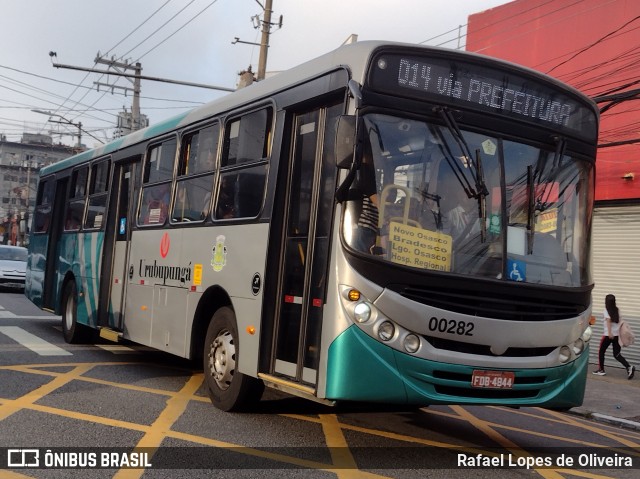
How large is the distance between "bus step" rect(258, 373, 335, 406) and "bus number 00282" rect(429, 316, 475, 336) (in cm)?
94

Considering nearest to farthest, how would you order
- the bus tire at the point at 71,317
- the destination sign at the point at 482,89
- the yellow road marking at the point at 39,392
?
1. the destination sign at the point at 482,89
2. the yellow road marking at the point at 39,392
3. the bus tire at the point at 71,317

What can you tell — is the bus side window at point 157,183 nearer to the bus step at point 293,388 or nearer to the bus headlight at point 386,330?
the bus step at point 293,388

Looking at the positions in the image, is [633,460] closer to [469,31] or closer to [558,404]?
[558,404]

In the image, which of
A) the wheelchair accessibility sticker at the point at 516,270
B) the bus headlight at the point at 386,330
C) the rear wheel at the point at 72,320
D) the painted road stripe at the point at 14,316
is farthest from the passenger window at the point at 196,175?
the painted road stripe at the point at 14,316

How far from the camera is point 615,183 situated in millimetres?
15656

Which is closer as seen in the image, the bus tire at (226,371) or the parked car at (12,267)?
the bus tire at (226,371)

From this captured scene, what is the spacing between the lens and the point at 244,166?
7.21 meters

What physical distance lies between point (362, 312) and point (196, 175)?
11.3ft

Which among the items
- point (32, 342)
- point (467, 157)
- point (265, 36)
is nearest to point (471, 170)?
point (467, 157)

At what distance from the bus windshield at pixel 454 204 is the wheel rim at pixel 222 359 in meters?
2.13

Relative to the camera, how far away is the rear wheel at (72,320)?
11836 mm

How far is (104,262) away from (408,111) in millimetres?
6399

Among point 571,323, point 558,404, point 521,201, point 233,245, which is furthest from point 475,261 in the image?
point 233,245

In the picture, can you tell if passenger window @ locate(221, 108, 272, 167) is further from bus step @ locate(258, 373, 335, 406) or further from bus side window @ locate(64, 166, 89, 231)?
bus side window @ locate(64, 166, 89, 231)
